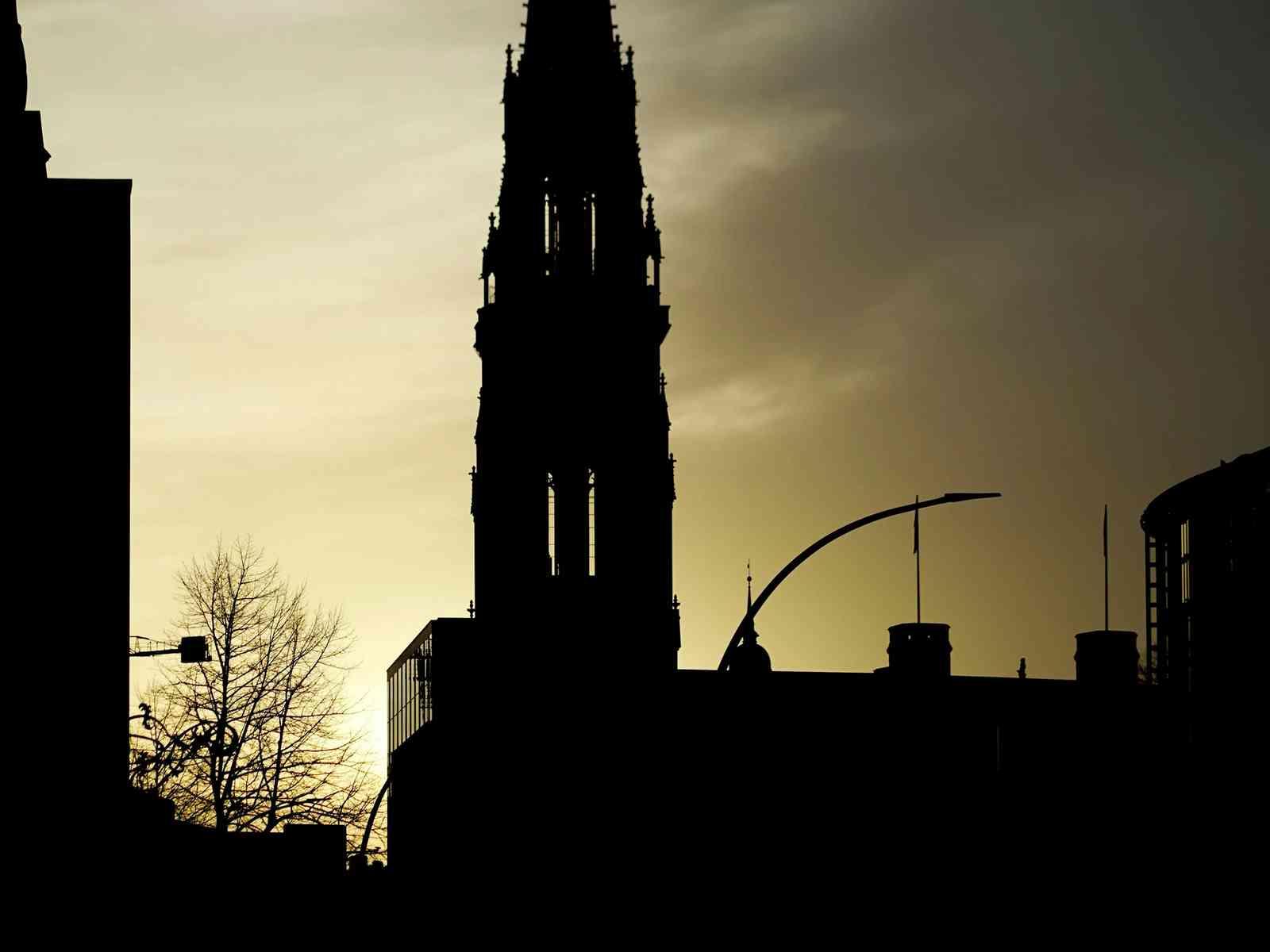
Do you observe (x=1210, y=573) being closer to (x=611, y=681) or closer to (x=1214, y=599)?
(x=1214, y=599)

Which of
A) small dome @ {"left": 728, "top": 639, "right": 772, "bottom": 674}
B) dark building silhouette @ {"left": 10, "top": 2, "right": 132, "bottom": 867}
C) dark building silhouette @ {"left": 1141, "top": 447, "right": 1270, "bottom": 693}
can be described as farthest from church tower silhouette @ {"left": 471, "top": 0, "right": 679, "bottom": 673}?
dark building silhouette @ {"left": 10, "top": 2, "right": 132, "bottom": 867}

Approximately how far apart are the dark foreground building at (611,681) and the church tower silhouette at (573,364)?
3.5 inches

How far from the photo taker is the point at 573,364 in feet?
279

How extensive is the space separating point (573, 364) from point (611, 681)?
1084 inches

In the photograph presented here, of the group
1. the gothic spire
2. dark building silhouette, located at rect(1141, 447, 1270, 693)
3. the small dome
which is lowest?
the small dome

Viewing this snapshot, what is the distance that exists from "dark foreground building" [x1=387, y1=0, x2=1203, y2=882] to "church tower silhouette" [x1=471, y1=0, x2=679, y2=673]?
0.09 m

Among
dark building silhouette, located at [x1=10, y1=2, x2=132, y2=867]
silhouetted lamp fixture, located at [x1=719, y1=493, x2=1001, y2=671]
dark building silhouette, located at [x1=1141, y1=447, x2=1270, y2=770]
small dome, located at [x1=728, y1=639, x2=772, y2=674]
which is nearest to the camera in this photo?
dark building silhouette, located at [x1=10, y1=2, x2=132, y2=867]

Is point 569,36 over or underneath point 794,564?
over

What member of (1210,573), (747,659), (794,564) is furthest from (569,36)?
(794,564)

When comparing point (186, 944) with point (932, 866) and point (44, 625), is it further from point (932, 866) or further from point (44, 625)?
point (932, 866)

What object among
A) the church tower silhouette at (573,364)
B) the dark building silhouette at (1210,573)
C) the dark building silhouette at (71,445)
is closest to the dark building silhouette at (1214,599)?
the dark building silhouette at (1210,573)

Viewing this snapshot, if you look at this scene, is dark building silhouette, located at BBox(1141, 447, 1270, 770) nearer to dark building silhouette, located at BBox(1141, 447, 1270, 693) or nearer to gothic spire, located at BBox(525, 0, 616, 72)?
dark building silhouette, located at BBox(1141, 447, 1270, 693)

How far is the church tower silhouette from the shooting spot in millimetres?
82562

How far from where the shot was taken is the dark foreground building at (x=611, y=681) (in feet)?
176
